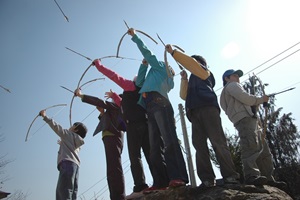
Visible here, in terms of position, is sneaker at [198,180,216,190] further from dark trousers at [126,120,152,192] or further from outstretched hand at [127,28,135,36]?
outstretched hand at [127,28,135,36]

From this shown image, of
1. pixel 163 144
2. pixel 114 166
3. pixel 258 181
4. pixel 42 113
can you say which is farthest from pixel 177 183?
pixel 42 113

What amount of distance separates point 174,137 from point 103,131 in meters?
1.48

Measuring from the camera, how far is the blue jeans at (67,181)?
4102mm

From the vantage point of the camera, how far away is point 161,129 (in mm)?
3430

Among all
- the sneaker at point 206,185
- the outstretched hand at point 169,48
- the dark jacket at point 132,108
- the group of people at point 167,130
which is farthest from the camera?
the dark jacket at point 132,108

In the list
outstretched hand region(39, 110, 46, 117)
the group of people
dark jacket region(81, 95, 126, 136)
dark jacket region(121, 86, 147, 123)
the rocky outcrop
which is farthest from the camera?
outstretched hand region(39, 110, 46, 117)

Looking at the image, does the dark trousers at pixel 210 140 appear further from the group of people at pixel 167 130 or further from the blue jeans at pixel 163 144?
the blue jeans at pixel 163 144

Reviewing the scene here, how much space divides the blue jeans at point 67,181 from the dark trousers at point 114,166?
0.64 meters

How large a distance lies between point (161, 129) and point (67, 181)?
71.8 inches

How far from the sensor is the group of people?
322 centimetres

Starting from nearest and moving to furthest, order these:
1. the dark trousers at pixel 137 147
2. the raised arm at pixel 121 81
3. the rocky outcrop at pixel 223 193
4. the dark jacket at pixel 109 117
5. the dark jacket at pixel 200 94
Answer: the rocky outcrop at pixel 223 193 → the dark jacket at pixel 200 94 → the dark trousers at pixel 137 147 → the raised arm at pixel 121 81 → the dark jacket at pixel 109 117

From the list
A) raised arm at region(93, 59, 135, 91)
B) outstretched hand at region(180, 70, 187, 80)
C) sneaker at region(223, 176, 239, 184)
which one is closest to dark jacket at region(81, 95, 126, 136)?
raised arm at region(93, 59, 135, 91)

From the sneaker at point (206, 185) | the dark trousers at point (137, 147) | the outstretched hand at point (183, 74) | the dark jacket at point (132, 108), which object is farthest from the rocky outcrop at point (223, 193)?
the outstretched hand at point (183, 74)

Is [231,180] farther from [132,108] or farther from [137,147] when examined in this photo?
[132,108]
